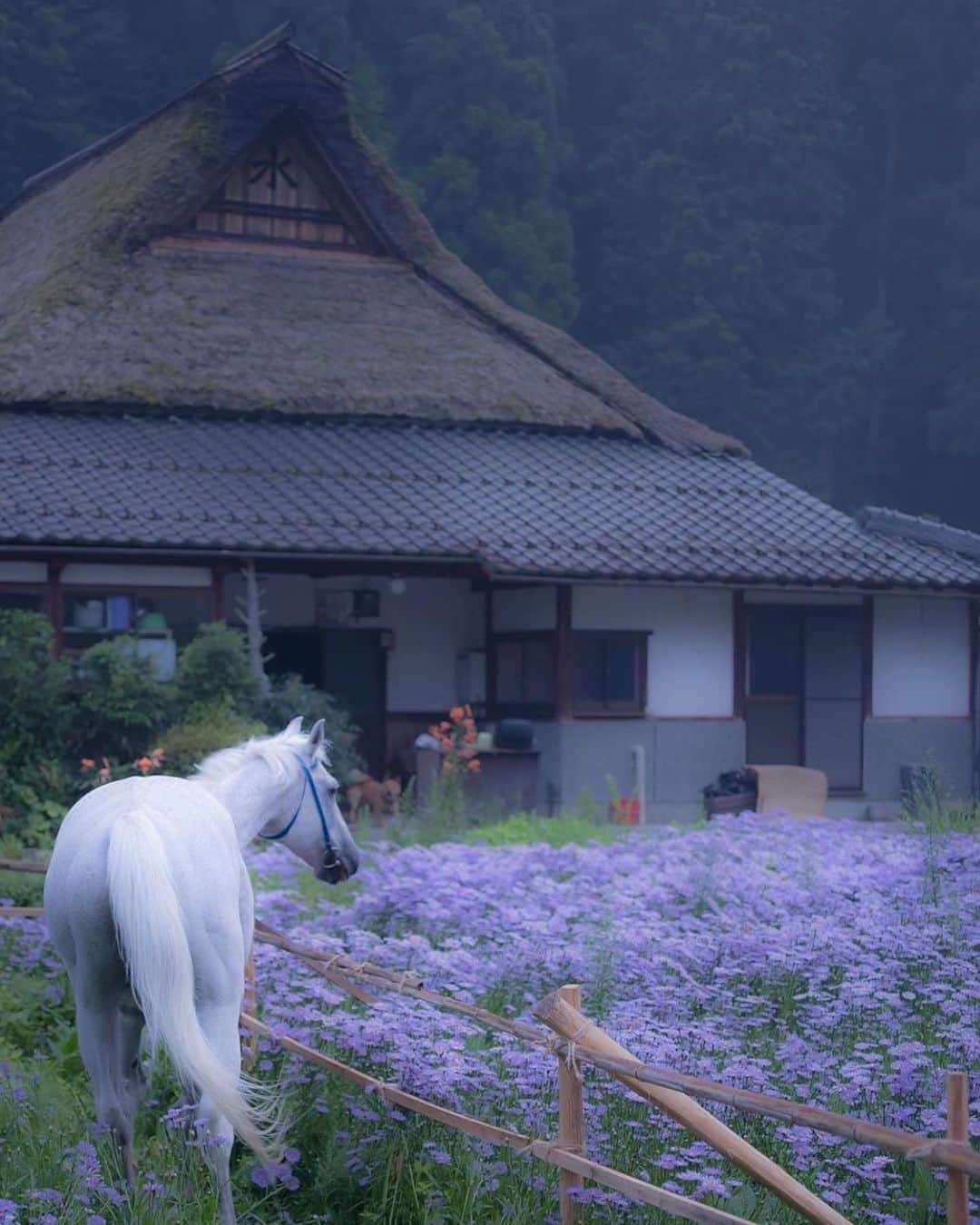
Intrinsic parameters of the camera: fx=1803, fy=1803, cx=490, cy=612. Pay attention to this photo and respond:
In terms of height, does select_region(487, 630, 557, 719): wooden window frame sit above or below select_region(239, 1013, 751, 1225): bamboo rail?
above

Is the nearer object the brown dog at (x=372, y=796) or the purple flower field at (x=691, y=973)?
the purple flower field at (x=691, y=973)

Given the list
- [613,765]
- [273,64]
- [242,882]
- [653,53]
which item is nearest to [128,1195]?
[242,882]

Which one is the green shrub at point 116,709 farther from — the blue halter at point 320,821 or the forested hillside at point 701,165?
the forested hillside at point 701,165

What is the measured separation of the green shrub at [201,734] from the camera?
1405cm

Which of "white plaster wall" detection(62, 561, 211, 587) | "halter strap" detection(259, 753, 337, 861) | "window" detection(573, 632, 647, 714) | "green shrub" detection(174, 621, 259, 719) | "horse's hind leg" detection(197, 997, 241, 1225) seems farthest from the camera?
"window" detection(573, 632, 647, 714)

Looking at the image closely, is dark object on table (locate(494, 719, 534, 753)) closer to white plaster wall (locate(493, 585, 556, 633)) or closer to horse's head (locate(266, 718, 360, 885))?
white plaster wall (locate(493, 585, 556, 633))

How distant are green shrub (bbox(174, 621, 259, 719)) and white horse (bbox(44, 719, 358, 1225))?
9759 mm

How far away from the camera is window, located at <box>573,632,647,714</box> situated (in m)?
18.1

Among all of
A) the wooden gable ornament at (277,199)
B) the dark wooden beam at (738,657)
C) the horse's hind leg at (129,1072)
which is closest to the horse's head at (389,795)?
the dark wooden beam at (738,657)

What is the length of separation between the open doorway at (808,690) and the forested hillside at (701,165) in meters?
14.3

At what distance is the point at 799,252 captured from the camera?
37.3 meters

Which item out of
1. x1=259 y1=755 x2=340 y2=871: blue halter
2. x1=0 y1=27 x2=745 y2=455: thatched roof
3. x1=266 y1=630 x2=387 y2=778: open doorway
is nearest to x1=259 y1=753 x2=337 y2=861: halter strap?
x1=259 y1=755 x2=340 y2=871: blue halter

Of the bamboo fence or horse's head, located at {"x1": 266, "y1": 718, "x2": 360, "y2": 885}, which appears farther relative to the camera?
horse's head, located at {"x1": 266, "y1": 718, "x2": 360, "y2": 885}

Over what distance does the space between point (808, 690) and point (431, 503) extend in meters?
4.63
